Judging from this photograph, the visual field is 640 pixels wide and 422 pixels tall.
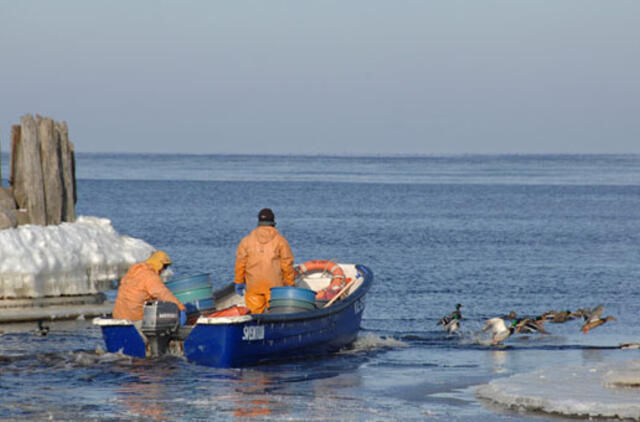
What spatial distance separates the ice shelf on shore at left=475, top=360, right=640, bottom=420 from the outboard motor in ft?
14.2

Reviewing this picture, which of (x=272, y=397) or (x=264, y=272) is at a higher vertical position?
(x=264, y=272)

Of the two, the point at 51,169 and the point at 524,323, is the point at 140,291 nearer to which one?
the point at 51,169

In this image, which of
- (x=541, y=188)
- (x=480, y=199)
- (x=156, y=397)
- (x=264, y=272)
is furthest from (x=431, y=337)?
(x=541, y=188)

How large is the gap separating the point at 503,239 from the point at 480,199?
37.4 metres

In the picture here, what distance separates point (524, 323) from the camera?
20734mm

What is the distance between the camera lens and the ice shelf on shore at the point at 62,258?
20.5m

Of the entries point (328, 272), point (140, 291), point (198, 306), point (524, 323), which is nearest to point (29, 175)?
point (198, 306)

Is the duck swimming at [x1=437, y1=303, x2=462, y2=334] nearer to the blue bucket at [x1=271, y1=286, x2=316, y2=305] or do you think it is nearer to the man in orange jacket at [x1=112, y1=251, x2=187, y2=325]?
the blue bucket at [x1=271, y1=286, x2=316, y2=305]

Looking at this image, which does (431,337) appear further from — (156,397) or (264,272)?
(156,397)

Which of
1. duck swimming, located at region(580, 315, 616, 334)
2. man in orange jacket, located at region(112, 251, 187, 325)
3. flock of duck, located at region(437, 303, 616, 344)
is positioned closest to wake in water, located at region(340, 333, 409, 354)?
flock of duck, located at region(437, 303, 616, 344)

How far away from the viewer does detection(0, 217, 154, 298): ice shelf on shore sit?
2045 cm

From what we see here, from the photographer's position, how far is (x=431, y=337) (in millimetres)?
21109

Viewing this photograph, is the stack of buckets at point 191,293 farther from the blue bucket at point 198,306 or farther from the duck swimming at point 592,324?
the duck swimming at point 592,324

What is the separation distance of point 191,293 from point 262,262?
1611mm
